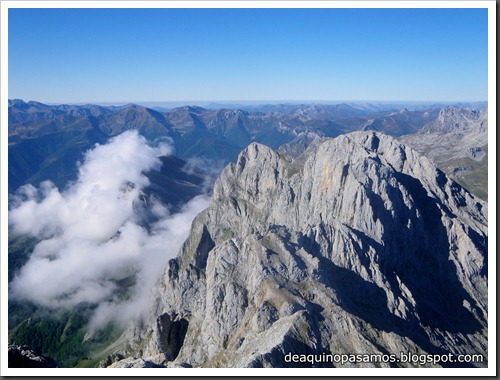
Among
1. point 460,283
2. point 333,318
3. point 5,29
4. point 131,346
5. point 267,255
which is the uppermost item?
point 5,29

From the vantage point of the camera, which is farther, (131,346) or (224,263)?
(131,346)

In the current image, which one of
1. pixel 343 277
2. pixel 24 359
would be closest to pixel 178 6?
pixel 24 359

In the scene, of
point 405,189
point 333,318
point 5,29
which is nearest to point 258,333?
point 333,318

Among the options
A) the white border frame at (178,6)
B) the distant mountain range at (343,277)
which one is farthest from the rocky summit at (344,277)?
the white border frame at (178,6)

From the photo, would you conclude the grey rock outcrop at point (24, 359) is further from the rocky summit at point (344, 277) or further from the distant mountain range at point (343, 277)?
the rocky summit at point (344, 277)

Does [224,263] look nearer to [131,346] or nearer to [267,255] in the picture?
[267,255]

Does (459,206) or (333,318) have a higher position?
(459,206)

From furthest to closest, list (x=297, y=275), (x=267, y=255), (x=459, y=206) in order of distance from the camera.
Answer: (x=459, y=206) → (x=267, y=255) → (x=297, y=275)

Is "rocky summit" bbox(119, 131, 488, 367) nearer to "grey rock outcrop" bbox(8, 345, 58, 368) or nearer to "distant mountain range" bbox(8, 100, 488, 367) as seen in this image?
"distant mountain range" bbox(8, 100, 488, 367)

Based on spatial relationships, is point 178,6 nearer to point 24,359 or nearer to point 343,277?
point 24,359
